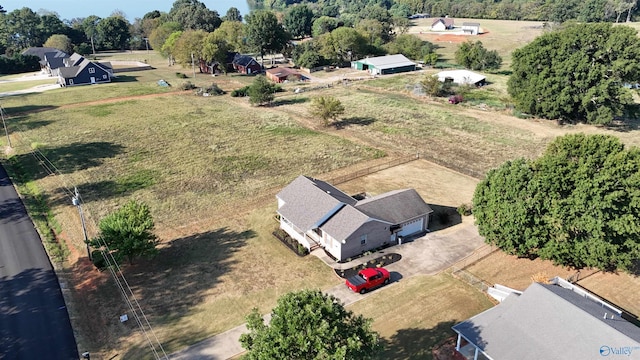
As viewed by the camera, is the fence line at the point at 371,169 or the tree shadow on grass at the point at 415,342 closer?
the tree shadow on grass at the point at 415,342

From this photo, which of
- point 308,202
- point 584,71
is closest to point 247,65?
point 584,71

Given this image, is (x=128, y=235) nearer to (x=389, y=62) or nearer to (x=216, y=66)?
(x=389, y=62)

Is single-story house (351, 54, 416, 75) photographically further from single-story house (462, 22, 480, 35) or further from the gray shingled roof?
the gray shingled roof

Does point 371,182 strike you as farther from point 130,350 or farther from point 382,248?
point 130,350

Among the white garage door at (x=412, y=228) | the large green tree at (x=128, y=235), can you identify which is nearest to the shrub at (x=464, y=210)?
the white garage door at (x=412, y=228)

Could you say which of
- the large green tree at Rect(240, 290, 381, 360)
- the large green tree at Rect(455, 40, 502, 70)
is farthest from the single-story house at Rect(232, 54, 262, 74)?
the large green tree at Rect(240, 290, 381, 360)

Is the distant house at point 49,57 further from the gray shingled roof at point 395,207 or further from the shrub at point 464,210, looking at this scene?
the shrub at point 464,210
